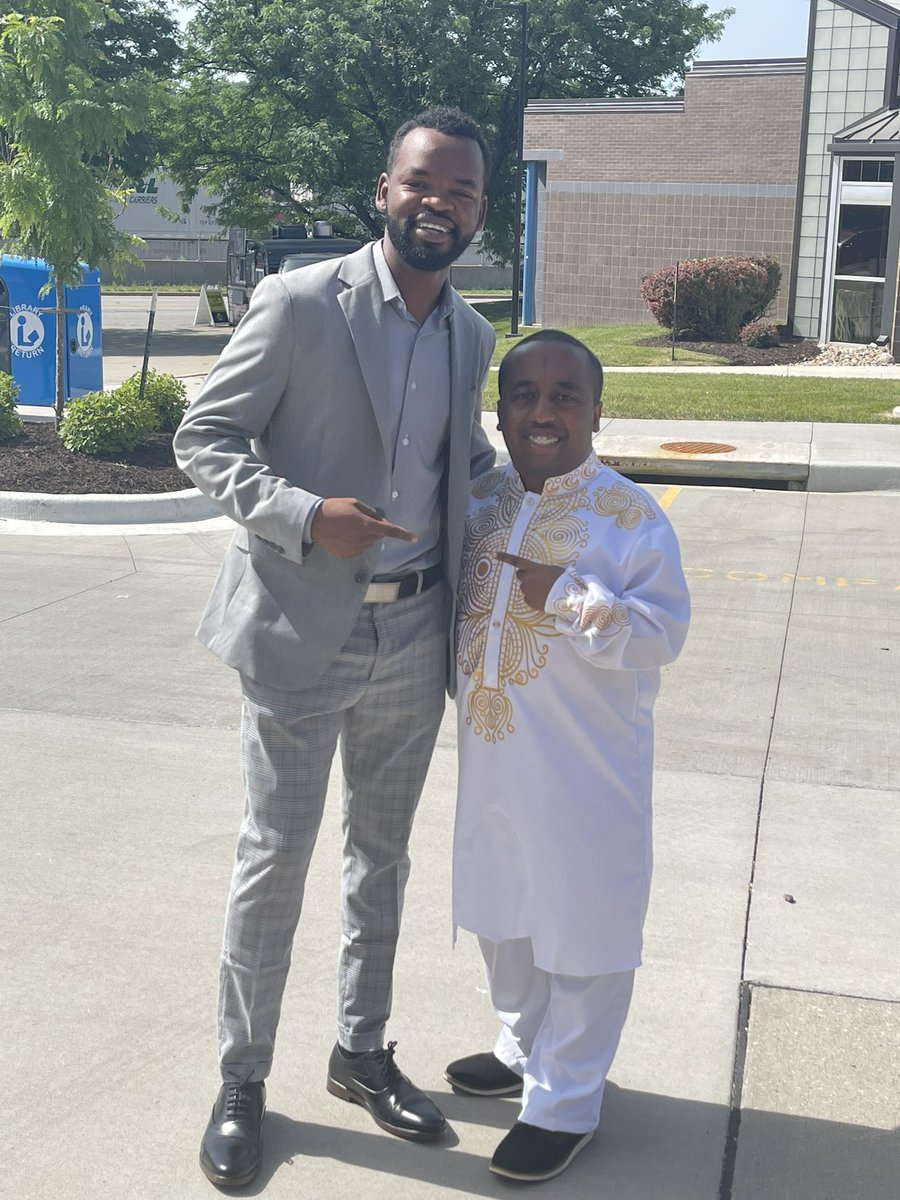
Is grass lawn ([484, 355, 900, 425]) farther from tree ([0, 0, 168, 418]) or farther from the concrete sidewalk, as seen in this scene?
tree ([0, 0, 168, 418])

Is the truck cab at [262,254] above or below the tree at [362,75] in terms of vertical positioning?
below

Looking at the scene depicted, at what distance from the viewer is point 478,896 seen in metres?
2.77

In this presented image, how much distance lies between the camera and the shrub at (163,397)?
11367 millimetres

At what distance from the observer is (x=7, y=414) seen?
36.7 ft

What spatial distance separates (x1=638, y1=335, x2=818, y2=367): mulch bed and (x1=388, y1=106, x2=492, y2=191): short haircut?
1746cm

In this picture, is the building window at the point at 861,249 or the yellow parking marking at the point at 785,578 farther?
the building window at the point at 861,249

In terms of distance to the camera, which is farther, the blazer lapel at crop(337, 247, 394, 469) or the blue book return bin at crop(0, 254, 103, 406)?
the blue book return bin at crop(0, 254, 103, 406)

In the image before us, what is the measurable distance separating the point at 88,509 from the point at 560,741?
289 inches

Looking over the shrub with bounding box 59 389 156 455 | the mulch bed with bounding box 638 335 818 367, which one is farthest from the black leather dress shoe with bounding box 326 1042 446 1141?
the mulch bed with bounding box 638 335 818 367

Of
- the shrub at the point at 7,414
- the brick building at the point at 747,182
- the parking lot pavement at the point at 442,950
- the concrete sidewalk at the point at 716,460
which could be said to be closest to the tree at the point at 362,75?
the brick building at the point at 747,182

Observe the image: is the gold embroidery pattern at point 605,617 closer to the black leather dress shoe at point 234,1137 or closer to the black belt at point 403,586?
the black belt at point 403,586

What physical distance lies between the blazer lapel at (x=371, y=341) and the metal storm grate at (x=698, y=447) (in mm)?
9047

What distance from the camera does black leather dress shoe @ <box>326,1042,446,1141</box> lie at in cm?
285

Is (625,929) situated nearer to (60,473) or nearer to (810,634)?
(810,634)
